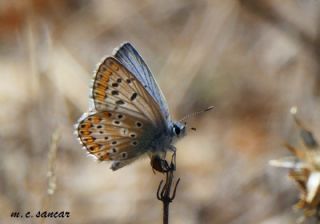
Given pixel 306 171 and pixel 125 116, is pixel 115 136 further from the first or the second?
pixel 306 171

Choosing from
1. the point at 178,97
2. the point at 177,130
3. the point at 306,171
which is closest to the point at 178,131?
the point at 177,130

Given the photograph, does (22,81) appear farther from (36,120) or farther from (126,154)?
(126,154)

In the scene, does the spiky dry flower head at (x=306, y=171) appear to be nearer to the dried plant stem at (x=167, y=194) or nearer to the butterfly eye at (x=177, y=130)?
the dried plant stem at (x=167, y=194)

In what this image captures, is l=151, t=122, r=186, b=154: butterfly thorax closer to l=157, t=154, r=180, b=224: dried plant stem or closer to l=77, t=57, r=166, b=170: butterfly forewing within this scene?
l=77, t=57, r=166, b=170: butterfly forewing

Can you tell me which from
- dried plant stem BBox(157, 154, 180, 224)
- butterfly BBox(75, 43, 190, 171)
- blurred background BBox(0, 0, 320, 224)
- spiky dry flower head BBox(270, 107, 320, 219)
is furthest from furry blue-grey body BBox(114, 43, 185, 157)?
blurred background BBox(0, 0, 320, 224)

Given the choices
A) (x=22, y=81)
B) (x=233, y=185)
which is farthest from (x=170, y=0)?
(x=233, y=185)
